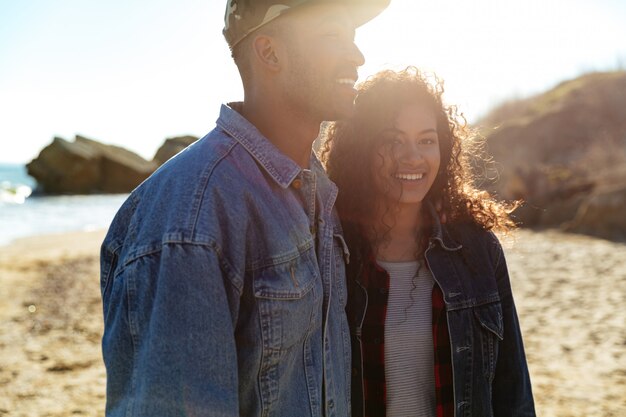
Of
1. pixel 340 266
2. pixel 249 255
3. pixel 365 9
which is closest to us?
pixel 249 255

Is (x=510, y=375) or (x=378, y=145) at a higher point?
(x=378, y=145)

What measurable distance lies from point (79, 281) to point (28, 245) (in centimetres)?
720

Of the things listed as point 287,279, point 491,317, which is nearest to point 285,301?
point 287,279

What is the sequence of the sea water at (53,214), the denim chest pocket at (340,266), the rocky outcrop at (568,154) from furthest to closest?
the sea water at (53,214) < the rocky outcrop at (568,154) < the denim chest pocket at (340,266)

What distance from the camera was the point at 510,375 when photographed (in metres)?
2.22

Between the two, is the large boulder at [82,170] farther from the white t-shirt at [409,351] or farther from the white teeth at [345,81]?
the white teeth at [345,81]

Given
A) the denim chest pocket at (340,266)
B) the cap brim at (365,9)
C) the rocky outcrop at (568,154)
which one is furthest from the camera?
the rocky outcrop at (568,154)

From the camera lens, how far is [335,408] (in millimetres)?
1679

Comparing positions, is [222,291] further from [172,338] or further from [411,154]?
[411,154]

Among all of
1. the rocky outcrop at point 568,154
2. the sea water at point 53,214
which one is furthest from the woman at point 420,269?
the sea water at point 53,214

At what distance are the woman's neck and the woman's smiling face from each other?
84mm

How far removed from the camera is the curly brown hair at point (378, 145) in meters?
2.41

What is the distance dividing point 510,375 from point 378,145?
1.14 metres

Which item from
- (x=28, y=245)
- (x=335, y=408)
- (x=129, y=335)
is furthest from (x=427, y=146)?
(x=28, y=245)
